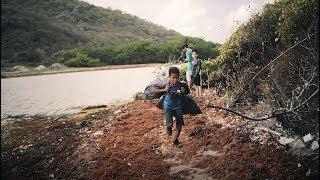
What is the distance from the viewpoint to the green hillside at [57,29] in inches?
2347

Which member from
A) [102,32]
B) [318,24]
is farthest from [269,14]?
[102,32]

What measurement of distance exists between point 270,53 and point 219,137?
13.6 feet

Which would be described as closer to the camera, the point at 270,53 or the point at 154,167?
the point at 154,167

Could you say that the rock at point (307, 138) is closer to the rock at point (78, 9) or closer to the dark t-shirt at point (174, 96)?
the dark t-shirt at point (174, 96)

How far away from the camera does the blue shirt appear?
799 cm

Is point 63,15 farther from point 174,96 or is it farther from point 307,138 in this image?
point 307,138

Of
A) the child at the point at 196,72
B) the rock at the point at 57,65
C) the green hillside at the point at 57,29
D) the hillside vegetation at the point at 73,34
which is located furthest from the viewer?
the green hillside at the point at 57,29

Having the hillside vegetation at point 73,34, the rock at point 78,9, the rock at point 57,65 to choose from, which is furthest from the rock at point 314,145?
the rock at point 78,9

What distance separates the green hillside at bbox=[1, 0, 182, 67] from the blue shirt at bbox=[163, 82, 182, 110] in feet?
127

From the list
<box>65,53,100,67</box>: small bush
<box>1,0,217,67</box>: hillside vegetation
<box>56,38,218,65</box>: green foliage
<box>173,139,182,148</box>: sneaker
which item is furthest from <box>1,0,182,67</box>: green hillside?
<box>173,139,182,148</box>: sneaker

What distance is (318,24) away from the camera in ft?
28.0

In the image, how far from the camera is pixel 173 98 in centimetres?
805

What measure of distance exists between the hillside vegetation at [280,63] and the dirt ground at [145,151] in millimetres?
784

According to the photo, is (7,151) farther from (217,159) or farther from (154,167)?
(217,159)
